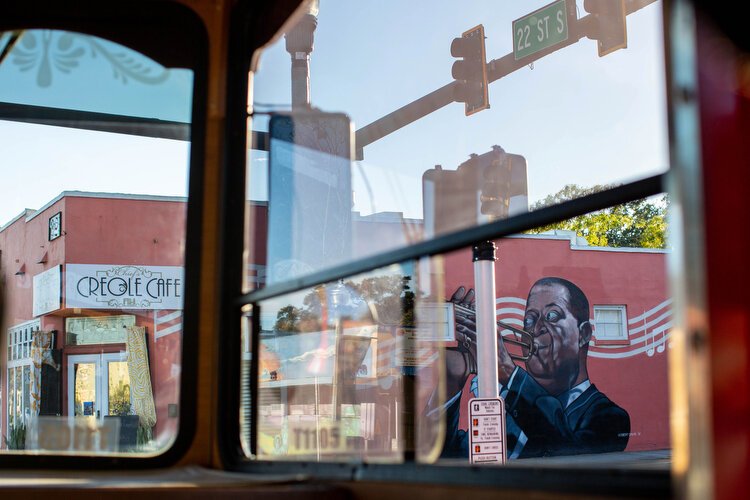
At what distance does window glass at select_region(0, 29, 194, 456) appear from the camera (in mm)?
1889

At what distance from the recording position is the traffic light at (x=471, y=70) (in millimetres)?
5844

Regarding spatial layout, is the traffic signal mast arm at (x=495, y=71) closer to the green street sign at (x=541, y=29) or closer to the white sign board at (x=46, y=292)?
the green street sign at (x=541, y=29)

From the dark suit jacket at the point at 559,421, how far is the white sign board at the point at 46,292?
12.9m

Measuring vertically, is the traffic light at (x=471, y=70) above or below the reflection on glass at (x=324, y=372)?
above

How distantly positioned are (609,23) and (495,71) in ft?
3.18

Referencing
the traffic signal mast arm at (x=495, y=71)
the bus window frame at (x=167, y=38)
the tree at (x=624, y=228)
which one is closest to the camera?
the bus window frame at (x=167, y=38)

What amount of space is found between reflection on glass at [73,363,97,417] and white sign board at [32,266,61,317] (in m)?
0.16

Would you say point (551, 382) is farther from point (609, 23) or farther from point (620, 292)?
point (609, 23)

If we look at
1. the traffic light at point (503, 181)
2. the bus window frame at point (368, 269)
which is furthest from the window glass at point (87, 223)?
the traffic light at point (503, 181)

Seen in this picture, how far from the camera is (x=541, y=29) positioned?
17.5 ft

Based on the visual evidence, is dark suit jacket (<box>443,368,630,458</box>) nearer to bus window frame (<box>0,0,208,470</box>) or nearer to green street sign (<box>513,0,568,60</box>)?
green street sign (<box>513,0,568,60</box>)

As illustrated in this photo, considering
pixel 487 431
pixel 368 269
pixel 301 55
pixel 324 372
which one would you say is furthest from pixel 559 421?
pixel 368 269

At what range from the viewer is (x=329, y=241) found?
200 centimetres

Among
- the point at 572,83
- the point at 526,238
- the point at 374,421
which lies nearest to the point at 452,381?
the point at 526,238
